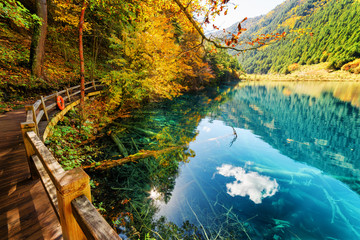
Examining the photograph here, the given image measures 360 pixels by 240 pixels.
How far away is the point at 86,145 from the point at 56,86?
7.39 meters

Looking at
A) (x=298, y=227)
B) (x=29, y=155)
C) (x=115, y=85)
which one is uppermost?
(x=115, y=85)

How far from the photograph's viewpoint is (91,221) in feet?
3.51

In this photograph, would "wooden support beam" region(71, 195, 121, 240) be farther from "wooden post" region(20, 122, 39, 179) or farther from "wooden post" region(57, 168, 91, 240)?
"wooden post" region(20, 122, 39, 179)

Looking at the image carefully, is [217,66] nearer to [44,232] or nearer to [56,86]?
[56,86]

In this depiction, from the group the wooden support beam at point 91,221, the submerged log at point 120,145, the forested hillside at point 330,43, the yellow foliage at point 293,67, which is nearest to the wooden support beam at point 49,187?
the wooden support beam at point 91,221

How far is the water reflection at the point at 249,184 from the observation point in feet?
18.9

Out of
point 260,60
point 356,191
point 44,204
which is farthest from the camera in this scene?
point 260,60

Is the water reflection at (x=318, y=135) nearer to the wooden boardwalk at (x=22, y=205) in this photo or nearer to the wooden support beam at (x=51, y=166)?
the wooden support beam at (x=51, y=166)

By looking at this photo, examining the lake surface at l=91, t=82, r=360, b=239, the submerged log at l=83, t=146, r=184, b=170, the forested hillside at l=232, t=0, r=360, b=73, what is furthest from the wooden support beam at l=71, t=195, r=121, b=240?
the forested hillside at l=232, t=0, r=360, b=73

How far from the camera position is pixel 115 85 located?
1002 cm

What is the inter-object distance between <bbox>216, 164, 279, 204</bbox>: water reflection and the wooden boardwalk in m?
5.45

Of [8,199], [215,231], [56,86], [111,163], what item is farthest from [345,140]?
[56,86]

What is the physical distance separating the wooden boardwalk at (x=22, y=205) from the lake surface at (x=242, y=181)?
7.27ft

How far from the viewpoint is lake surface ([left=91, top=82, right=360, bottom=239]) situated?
15.1 feet
